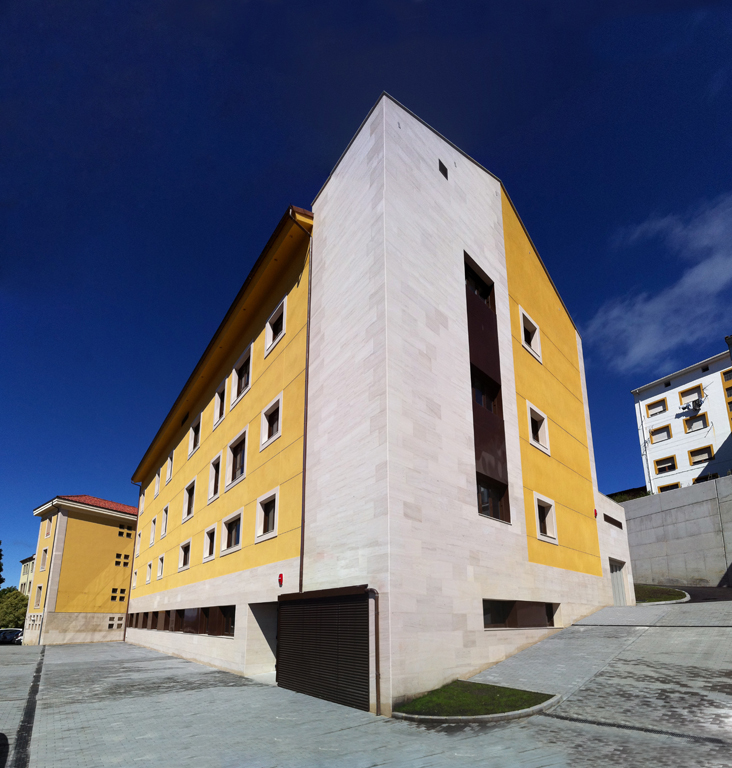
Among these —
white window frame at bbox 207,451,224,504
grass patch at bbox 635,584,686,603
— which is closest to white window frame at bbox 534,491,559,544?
grass patch at bbox 635,584,686,603

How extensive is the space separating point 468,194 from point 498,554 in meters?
11.5

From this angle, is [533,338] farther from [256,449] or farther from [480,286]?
[256,449]

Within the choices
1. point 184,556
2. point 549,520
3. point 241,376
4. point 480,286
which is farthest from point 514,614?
point 184,556

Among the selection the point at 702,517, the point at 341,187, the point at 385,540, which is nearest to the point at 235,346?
the point at 341,187

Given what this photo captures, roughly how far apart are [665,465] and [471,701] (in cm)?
4745

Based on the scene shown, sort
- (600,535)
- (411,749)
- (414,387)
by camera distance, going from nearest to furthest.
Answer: (411,749)
(414,387)
(600,535)

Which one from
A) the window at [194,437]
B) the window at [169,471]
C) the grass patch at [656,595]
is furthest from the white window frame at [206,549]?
the grass patch at [656,595]

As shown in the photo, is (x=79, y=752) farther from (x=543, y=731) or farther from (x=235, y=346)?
(x=235, y=346)

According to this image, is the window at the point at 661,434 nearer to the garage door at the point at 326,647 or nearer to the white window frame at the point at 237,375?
the white window frame at the point at 237,375

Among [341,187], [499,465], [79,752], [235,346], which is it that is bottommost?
[79,752]

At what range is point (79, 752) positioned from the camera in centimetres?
756

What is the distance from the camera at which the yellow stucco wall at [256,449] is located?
16078 mm

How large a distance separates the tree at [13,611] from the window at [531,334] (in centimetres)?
7115

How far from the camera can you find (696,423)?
48.4m
